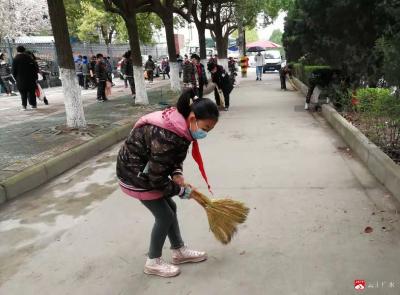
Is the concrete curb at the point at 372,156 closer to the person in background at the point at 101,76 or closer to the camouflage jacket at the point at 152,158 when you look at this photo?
the camouflage jacket at the point at 152,158

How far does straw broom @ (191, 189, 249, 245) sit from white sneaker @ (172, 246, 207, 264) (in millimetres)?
263

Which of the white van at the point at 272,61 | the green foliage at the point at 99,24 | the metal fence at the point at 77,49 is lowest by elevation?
the white van at the point at 272,61

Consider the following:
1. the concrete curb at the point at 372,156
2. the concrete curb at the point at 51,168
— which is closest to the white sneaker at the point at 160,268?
the concrete curb at the point at 372,156

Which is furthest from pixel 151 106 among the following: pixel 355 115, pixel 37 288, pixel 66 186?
pixel 37 288

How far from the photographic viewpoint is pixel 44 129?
8.38 meters

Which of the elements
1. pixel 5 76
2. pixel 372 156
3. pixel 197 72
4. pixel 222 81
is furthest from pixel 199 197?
pixel 5 76

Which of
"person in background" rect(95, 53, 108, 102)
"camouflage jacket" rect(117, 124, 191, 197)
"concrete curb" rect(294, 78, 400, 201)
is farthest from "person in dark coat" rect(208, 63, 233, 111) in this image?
"camouflage jacket" rect(117, 124, 191, 197)

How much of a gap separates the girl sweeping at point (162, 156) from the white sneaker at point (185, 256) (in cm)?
16

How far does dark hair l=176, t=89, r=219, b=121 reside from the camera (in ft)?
8.84

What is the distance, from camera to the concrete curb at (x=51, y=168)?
5117mm

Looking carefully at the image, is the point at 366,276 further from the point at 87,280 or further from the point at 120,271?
the point at 87,280

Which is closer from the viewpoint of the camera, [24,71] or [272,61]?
[24,71]

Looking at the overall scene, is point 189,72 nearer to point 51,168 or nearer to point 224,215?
point 51,168

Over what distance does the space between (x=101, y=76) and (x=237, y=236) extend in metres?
10.6
